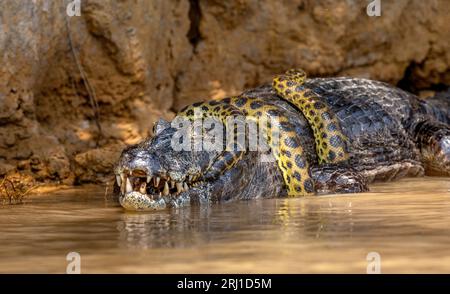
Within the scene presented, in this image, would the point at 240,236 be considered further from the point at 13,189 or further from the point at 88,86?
the point at 88,86

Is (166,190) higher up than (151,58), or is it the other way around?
(151,58)

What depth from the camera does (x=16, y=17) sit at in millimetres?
6922

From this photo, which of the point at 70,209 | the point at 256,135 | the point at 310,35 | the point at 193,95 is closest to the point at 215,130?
the point at 256,135

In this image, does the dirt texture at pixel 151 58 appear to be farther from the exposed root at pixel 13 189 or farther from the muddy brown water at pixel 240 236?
the muddy brown water at pixel 240 236

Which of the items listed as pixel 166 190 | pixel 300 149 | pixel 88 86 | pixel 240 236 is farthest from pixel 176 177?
pixel 88 86

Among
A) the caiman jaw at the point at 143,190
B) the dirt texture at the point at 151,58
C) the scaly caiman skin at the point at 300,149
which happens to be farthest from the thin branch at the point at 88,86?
the caiman jaw at the point at 143,190

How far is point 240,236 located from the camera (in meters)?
4.11

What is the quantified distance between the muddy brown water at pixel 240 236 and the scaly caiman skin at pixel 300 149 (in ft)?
0.81

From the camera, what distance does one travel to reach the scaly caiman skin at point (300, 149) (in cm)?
571

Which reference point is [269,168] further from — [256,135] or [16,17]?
[16,17]

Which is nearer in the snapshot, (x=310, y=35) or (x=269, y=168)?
(x=269, y=168)

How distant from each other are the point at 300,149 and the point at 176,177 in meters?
1.45

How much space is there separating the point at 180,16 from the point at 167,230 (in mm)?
4677

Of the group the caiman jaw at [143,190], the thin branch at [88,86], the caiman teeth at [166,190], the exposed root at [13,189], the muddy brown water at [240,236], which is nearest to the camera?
the muddy brown water at [240,236]
